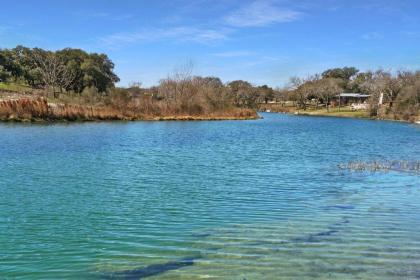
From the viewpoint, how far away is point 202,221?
31.7 feet

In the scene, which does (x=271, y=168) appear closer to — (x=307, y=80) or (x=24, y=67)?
(x=24, y=67)

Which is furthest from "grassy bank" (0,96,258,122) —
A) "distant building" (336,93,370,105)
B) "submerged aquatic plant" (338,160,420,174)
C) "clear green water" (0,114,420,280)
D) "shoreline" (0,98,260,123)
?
"distant building" (336,93,370,105)

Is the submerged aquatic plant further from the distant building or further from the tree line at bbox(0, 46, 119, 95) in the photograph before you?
the distant building

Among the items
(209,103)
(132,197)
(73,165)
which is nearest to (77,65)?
(209,103)

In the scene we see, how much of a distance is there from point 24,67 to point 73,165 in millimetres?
86780

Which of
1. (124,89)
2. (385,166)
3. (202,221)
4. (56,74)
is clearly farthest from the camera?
(56,74)

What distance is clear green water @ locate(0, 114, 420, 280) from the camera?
22.3 feet

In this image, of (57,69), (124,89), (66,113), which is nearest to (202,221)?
(66,113)

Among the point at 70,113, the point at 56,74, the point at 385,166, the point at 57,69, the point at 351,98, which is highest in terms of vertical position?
the point at 57,69

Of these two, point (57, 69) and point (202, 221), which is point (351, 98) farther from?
point (202, 221)

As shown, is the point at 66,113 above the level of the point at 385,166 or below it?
above

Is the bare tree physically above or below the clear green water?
above

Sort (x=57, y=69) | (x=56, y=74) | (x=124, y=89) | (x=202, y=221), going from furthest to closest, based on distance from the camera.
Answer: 1. (x=57, y=69)
2. (x=56, y=74)
3. (x=124, y=89)
4. (x=202, y=221)

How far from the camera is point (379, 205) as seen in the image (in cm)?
1170
